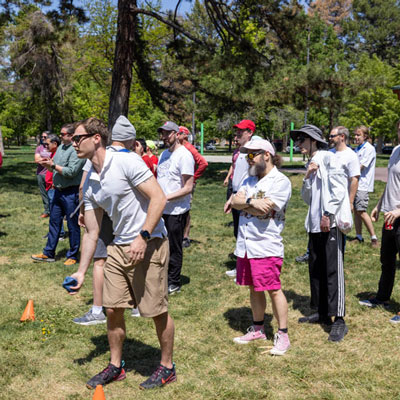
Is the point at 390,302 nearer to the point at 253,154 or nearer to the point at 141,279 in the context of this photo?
Answer: the point at 253,154

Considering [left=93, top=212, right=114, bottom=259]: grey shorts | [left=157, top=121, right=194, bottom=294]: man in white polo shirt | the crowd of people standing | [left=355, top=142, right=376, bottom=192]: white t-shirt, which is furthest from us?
[left=355, top=142, right=376, bottom=192]: white t-shirt

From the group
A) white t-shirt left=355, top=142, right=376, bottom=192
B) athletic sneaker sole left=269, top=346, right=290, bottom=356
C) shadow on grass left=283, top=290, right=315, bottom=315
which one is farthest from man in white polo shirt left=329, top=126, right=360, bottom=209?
athletic sneaker sole left=269, top=346, right=290, bottom=356

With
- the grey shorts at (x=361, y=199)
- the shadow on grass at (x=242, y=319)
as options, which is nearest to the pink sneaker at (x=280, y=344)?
the shadow on grass at (x=242, y=319)

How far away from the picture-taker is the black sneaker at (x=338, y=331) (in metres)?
4.62

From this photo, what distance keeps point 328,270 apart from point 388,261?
3.16 ft

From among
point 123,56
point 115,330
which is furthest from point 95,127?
point 123,56

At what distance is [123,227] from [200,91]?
13.6m

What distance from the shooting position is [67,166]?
6.79 metres

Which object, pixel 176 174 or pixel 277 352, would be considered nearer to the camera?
pixel 277 352

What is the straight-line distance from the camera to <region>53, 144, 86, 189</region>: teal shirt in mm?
6766

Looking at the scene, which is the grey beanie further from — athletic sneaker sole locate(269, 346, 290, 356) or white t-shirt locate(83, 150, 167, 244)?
athletic sneaker sole locate(269, 346, 290, 356)

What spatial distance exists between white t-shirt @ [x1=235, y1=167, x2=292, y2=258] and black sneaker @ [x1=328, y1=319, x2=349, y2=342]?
1.06 meters

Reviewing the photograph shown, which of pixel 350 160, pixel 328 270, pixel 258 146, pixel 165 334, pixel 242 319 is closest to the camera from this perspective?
pixel 165 334

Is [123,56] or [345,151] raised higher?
[123,56]
